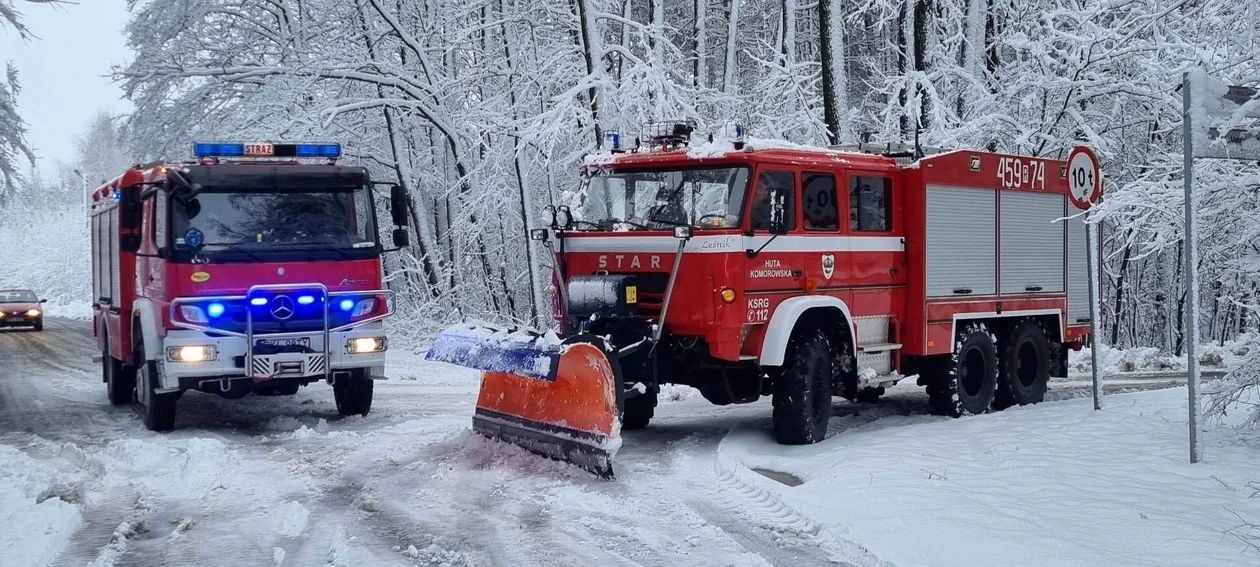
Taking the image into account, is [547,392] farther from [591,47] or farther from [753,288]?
[591,47]

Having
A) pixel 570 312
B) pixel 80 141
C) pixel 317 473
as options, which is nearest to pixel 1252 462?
pixel 570 312

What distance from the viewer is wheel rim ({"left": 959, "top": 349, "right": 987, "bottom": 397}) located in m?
12.4

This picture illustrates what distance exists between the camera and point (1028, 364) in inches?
521

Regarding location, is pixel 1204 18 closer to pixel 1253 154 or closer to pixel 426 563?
pixel 1253 154

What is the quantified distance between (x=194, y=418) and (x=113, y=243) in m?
2.43

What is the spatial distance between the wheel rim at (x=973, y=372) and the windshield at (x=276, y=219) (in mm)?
6637

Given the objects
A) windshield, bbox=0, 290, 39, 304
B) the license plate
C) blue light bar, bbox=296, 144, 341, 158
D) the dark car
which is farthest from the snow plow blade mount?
windshield, bbox=0, 290, 39, 304

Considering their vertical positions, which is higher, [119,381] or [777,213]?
[777,213]

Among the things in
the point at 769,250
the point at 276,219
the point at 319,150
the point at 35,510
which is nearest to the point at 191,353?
the point at 276,219

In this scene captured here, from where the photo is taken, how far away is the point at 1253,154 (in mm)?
7965

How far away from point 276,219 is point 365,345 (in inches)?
61.6

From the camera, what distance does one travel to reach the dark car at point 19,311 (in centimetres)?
3309

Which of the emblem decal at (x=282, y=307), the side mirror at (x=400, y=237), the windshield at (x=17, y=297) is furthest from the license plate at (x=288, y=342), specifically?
the windshield at (x=17, y=297)

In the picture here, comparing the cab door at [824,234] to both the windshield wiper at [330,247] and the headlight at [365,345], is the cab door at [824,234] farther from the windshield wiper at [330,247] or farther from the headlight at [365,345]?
the windshield wiper at [330,247]
